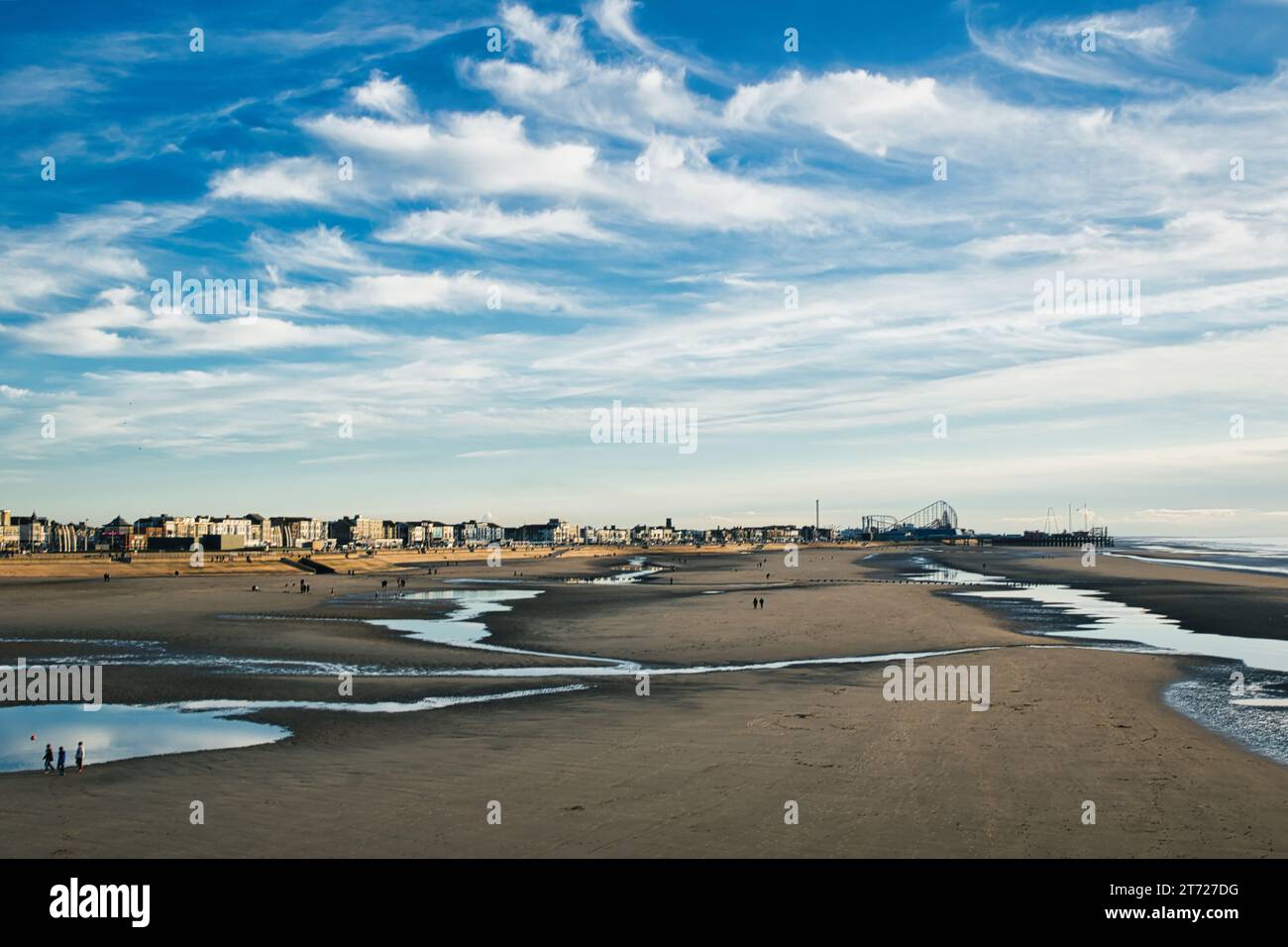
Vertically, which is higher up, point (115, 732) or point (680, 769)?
point (680, 769)

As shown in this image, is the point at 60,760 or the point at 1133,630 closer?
the point at 60,760

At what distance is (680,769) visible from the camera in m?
18.2

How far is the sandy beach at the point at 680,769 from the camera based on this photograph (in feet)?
46.2

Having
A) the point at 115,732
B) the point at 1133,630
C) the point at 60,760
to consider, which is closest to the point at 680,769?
the point at 60,760

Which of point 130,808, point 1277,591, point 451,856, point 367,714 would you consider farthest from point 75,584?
point 1277,591

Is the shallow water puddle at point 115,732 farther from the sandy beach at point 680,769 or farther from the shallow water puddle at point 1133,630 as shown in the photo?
the shallow water puddle at point 1133,630

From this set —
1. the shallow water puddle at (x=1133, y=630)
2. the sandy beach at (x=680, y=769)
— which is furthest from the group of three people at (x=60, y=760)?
the shallow water puddle at (x=1133, y=630)

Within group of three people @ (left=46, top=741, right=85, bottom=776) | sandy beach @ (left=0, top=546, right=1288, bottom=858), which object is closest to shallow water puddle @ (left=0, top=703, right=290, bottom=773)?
group of three people @ (left=46, top=741, right=85, bottom=776)

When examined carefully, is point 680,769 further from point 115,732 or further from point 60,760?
point 115,732

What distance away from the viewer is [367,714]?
24.6 metres

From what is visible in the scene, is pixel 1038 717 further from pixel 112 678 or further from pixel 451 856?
pixel 112 678

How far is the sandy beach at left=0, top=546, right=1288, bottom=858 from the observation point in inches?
554

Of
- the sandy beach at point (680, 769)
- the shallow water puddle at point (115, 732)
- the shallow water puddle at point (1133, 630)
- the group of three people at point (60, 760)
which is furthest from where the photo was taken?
the shallow water puddle at point (1133, 630)
